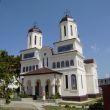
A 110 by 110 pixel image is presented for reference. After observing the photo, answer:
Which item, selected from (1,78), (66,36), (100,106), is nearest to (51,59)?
(66,36)

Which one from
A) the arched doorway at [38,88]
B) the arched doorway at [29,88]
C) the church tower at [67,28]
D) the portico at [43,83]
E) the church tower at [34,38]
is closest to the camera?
the portico at [43,83]

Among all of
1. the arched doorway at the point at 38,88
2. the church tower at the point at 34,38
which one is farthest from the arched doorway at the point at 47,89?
the church tower at the point at 34,38

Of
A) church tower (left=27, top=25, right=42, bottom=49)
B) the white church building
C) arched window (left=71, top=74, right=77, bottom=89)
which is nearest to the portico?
the white church building

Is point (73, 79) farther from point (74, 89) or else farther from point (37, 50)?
point (37, 50)

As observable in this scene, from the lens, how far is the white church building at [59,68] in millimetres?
38750

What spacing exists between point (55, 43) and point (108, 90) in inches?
1010

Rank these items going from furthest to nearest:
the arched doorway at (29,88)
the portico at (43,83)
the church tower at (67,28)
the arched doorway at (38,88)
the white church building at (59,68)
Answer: the church tower at (67,28) < the arched doorway at (29,88) < the arched doorway at (38,88) < the white church building at (59,68) < the portico at (43,83)

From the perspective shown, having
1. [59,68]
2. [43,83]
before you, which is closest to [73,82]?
[59,68]

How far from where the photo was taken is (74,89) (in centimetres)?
3862

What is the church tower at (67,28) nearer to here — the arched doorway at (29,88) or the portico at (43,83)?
the portico at (43,83)

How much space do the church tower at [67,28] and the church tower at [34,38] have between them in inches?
288

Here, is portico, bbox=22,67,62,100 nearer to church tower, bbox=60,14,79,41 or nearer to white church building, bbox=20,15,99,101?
white church building, bbox=20,15,99,101

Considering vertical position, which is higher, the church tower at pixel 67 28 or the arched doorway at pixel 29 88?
the church tower at pixel 67 28

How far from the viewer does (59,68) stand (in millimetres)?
40969
